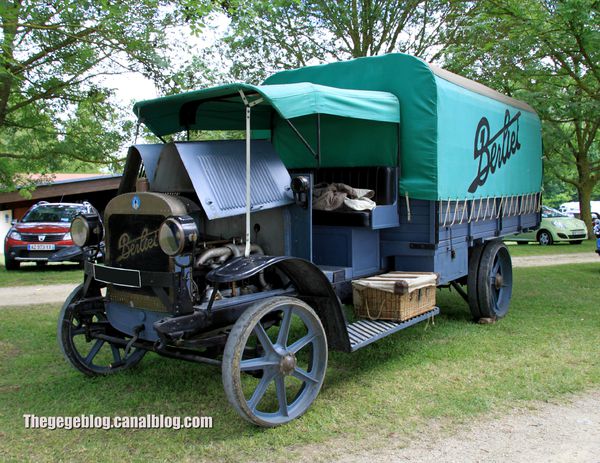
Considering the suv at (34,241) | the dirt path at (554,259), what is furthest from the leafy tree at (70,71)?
the dirt path at (554,259)

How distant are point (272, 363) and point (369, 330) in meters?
1.07

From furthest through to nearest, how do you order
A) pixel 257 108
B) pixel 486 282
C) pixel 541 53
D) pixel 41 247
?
pixel 41 247 → pixel 541 53 → pixel 486 282 → pixel 257 108

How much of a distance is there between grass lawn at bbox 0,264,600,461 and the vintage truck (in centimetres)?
26

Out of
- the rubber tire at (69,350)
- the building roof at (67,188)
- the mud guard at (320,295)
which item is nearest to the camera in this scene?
the mud guard at (320,295)

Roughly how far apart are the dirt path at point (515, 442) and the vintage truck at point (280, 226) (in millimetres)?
836

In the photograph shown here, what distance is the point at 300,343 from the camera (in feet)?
13.4

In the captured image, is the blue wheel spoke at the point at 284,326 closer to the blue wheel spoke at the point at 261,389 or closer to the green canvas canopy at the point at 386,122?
the blue wheel spoke at the point at 261,389

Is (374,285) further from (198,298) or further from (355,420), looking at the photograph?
(198,298)

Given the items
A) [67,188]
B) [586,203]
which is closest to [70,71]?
[67,188]

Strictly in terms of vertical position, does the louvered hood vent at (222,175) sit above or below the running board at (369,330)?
above

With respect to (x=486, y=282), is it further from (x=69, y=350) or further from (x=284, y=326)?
(x=69, y=350)

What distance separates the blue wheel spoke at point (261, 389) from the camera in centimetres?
374

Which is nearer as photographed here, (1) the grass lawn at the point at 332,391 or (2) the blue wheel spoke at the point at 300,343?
(1) the grass lawn at the point at 332,391

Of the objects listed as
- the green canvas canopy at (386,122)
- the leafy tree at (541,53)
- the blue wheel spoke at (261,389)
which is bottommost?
the blue wheel spoke at (261,389)
